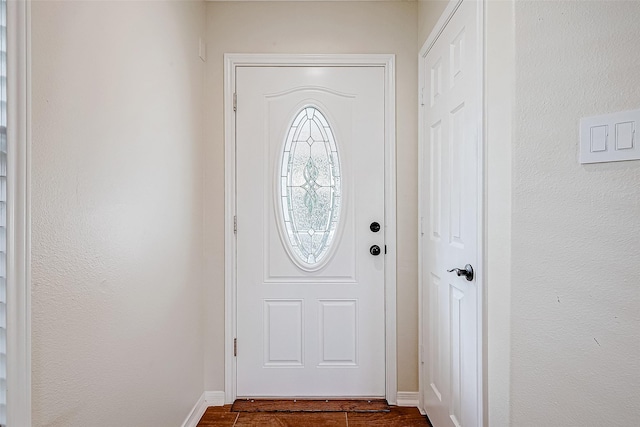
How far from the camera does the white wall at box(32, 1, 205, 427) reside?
1.06m

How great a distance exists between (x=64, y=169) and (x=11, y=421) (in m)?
0.61

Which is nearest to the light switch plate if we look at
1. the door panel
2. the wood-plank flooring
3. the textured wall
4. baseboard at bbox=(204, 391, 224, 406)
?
the textured wall

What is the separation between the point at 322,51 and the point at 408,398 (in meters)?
2.09

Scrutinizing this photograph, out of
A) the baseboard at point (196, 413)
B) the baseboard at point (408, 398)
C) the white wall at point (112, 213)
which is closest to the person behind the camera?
the white wall at point (112, 213)

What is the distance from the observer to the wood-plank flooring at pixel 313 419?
2223mm

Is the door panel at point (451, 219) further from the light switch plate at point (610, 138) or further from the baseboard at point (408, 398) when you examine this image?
the light switch plate at point (610, 138)

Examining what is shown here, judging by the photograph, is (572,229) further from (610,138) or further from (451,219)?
(451,219)

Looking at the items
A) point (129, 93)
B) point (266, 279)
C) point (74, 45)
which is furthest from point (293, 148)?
point (74, 45)

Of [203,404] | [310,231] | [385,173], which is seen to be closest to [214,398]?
[203,404]

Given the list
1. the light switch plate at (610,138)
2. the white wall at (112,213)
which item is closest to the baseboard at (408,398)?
the white wall at (112,213)

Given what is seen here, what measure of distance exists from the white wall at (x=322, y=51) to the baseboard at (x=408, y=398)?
0.11 ft

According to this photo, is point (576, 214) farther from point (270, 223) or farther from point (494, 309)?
point (270, 223)

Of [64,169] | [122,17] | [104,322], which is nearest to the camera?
[64,169]

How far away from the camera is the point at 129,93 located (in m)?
1.50
